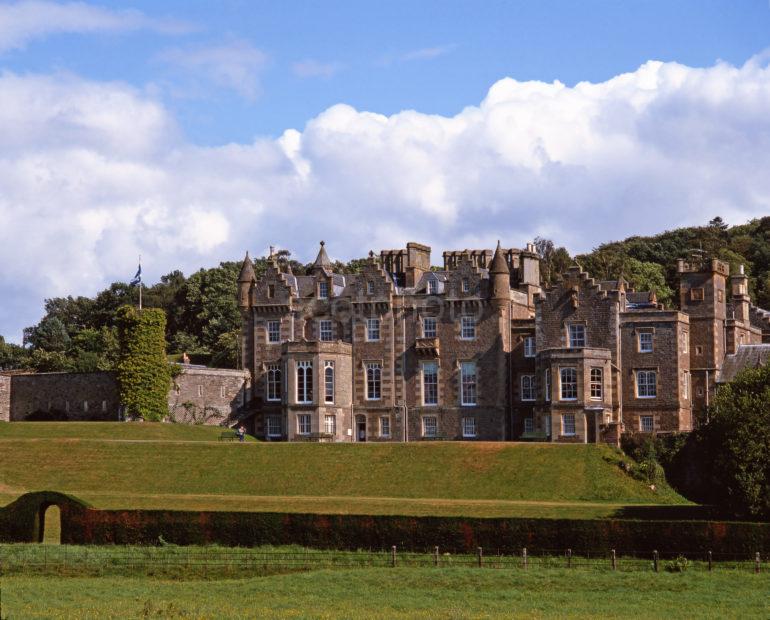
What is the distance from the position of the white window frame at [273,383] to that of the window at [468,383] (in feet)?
38.8

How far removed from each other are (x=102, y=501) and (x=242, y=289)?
99.5 ft

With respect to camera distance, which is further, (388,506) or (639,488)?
(639,488)

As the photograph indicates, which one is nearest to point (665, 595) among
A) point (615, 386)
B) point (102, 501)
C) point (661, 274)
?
point (102, 501)

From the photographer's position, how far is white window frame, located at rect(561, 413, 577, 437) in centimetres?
7681

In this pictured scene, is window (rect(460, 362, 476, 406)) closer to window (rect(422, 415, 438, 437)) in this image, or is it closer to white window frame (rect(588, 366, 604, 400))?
window (rect(422, 415, 438, 437))

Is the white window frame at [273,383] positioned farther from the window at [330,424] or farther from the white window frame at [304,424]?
the window at [330,424]

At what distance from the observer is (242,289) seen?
90.1 m

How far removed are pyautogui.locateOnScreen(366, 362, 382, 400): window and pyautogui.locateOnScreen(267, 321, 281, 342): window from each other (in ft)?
21.3

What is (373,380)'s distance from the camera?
86.1 metres

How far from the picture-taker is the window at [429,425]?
277ft

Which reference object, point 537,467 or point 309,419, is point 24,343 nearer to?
point 309,419

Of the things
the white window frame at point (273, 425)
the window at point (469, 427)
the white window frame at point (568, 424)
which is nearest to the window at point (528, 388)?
the window at point (469, 427)

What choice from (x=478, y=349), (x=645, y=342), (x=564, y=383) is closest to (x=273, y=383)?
(x=478, y=349)

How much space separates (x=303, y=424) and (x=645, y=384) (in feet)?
65.5
